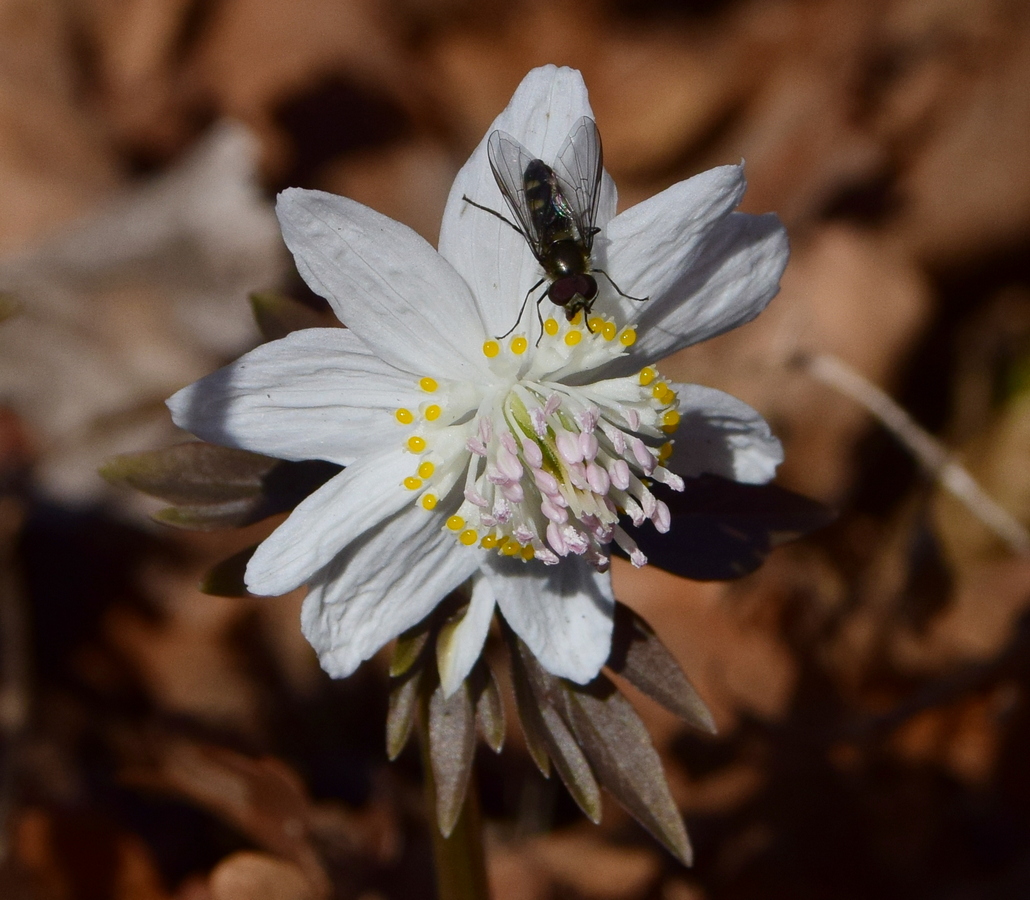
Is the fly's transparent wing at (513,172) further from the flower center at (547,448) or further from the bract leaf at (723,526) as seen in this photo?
the bract leaf at (723,526)

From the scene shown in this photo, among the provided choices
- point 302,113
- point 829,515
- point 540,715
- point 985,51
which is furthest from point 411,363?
point 985,51

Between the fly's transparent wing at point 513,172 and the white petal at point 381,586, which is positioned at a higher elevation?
the fly's transparent wing at point 513,172

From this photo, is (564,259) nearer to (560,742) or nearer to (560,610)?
(560,610)

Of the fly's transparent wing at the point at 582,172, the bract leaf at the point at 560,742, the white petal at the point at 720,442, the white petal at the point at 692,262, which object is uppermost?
the fly's transparent wing at the point at 582,172

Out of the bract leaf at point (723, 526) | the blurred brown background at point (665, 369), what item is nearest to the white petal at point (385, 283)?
the bract leaf at point (723, 526)

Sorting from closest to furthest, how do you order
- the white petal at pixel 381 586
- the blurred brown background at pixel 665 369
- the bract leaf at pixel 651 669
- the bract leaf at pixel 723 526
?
the white petal at pixel 381 586
the bract leaf at pixel 651 669
the bract leaf at pixel 723 526
the blurred brown background at pixel 665 369

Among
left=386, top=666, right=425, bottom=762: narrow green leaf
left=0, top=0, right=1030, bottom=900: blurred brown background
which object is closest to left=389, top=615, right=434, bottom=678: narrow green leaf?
left=386, top=666, right=425, bottom=762: narrow green leaf
